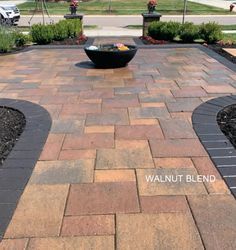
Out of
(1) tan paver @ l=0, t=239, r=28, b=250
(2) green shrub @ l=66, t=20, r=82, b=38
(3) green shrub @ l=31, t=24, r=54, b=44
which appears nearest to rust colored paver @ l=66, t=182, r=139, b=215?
(1) tan paver @ l=0, t=239, r=28, b=250

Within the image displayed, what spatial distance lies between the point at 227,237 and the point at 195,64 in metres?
5.88

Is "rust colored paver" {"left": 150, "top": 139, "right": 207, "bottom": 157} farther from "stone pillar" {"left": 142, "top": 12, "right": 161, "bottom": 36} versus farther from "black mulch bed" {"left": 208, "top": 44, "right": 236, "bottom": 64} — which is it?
"stone pillar" {"left": 142, "top": 12, "right": 161, "bottom": 36}

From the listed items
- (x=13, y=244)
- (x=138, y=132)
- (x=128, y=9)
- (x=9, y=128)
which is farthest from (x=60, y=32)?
(x=128, y=9)

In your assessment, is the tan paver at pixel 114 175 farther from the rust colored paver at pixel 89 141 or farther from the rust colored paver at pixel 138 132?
the rust colored paver at pixel 138 132

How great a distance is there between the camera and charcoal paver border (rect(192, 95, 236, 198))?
3420 millimetres

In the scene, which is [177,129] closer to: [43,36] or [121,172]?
[121,172]

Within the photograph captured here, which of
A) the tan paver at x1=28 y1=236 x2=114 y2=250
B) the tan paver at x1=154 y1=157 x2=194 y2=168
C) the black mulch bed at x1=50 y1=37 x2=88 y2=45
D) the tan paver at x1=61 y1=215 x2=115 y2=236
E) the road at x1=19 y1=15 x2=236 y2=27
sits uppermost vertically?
the tan paver at x1=28 y1=236 x2=114 y2=250

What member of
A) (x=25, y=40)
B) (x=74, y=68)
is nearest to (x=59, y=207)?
(x=74, y=68)

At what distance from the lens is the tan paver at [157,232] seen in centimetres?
247

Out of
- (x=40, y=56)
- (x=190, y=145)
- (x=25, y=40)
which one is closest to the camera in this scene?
(x=190, y=145)

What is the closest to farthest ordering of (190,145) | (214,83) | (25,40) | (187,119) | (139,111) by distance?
(190,145) < (187,119) < (139,111) < (214,83) < (25,40)

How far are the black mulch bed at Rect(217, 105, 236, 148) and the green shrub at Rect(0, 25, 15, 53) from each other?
21.4 ft

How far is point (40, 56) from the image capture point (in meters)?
9.18

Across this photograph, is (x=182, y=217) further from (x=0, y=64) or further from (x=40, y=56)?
(x=40, y=56)
